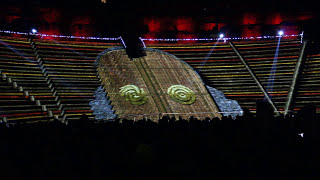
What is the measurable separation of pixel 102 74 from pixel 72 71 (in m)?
1.56

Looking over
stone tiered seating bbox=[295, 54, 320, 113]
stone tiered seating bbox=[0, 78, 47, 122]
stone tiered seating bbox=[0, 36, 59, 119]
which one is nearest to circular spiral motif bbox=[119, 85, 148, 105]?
stone tiered seating bbox=[0, 36, 59, 119]

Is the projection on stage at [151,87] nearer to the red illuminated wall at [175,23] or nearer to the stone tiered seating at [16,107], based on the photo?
the stone tiered seating at [16,107]

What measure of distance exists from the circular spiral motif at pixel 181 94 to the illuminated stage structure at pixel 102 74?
239mm

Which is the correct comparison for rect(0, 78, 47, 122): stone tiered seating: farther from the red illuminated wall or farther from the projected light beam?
the projected light beam

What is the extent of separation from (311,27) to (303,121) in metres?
16.4

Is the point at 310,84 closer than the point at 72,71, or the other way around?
the point at 310,84

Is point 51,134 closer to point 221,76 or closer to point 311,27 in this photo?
point 221,76

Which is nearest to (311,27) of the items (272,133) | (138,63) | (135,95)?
(138,63)

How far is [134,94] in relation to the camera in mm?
15969

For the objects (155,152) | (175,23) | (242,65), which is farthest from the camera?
(175,23)

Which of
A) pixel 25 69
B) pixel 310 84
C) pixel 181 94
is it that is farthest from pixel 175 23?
pixel 25 69

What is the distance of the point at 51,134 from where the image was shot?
20.6 ft

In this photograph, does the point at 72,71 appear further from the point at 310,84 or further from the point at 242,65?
the point at 310,84

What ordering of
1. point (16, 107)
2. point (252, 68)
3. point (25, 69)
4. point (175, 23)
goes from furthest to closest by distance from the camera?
point (175, 23), point (252, 68), point (25, 69), point (16, 107)
